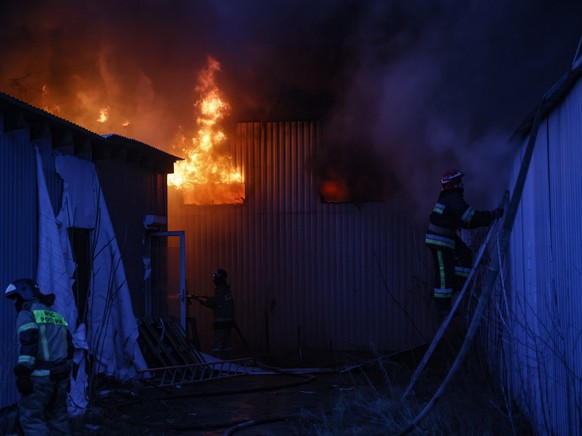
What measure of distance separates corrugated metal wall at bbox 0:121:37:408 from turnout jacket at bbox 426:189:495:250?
473 cm

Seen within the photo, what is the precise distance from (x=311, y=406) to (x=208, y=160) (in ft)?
22.6

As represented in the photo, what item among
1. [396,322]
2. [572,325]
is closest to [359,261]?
[396,322]

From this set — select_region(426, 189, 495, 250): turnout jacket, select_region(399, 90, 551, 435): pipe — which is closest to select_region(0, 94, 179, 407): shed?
select_region(426, 189, 495, 250): turnout jacket

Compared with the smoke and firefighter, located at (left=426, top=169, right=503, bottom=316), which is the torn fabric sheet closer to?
the smoke

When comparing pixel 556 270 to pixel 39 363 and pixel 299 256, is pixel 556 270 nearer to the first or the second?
pixel 39 363

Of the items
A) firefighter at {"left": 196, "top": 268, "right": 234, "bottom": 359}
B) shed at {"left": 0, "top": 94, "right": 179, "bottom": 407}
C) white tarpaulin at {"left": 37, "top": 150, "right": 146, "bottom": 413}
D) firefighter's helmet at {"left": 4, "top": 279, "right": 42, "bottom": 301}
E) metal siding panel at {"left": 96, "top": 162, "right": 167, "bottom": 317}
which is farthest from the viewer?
firefighter at {"left": 196, "top": 268, "right": 234, "bottom": 359}

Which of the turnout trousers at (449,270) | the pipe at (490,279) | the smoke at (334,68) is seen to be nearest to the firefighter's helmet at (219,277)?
the smoke at (334,68)

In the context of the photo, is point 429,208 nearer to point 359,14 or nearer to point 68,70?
point 359,14

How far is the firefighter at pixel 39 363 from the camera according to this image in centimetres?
589

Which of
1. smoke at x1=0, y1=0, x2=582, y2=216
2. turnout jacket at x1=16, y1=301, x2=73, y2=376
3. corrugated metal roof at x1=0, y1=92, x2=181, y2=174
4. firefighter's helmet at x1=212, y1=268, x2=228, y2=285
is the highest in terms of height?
smoke at x1=0, y1=0, x2=582, y2=216

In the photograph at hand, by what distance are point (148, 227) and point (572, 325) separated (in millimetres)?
8678

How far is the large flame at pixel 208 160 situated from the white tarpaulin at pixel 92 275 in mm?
3916

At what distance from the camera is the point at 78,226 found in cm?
921

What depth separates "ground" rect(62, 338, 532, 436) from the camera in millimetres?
5941
